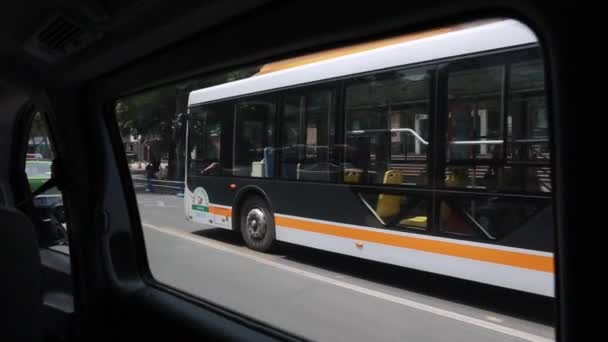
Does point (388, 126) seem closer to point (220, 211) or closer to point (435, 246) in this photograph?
point (435, 246)

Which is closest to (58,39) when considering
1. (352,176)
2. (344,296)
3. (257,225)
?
(344,296)

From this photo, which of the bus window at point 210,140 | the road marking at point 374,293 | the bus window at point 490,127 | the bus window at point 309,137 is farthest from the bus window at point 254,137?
the bus window at point 490,127

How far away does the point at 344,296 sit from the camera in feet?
15.8

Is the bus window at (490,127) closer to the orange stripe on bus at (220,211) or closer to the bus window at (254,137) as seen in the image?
the bus window at (254,137)

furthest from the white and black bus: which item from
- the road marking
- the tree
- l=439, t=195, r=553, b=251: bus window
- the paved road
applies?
the tree

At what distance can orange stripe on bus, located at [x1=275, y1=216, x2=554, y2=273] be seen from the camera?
409 centimetres

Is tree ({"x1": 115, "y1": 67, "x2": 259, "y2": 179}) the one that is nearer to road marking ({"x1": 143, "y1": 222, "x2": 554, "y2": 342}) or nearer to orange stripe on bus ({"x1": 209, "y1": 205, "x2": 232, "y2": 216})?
road marking ({"x1": 143, "y1": 222, "x2": 554, "y2": 342})

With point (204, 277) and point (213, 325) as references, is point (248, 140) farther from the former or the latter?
point (213, 325)

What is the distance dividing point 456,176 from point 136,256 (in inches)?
124

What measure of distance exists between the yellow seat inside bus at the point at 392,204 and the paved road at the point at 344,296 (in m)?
0.70

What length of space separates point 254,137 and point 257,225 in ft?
4.57

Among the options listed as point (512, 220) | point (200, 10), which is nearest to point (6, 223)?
point (200, 10)

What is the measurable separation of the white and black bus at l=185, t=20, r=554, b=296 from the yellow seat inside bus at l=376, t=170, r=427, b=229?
0.6 inches

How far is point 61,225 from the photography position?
3486 mm
